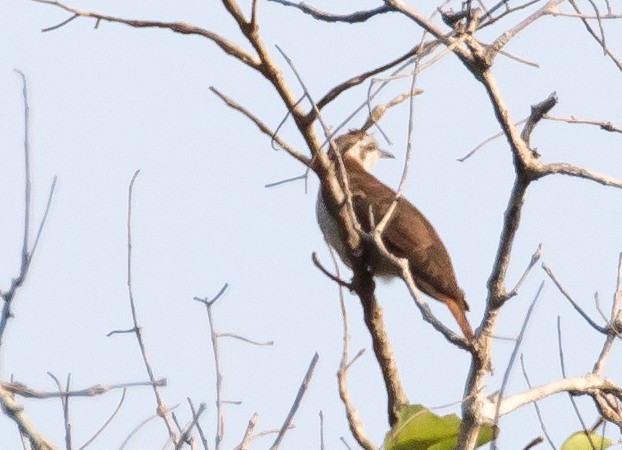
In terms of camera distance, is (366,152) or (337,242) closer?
(337,242)

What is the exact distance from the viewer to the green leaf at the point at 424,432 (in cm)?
420

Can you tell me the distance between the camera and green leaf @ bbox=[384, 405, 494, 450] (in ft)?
13.8

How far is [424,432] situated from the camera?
4.21 metres

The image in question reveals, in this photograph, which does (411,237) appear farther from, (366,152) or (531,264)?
(531,264)

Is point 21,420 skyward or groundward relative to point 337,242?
groundward

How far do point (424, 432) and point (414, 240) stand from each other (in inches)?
180

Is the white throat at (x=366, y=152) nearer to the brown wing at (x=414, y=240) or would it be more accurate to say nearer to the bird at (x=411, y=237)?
the bird at (x=411, y=237)

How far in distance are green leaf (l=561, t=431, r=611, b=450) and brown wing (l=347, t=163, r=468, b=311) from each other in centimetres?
391

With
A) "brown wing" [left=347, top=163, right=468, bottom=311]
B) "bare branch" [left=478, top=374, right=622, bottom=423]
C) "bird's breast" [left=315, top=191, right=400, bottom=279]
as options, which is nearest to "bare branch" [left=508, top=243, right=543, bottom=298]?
"bare branch" [left=478, top=374, right=622, bottom=423]

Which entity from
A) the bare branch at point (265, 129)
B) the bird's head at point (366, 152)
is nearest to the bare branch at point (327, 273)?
the bare branch at point (265, 129)

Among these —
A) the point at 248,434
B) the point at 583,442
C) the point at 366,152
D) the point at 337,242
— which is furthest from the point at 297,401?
the point at 366,152

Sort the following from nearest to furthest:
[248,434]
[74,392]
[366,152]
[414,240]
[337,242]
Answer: [74,392]
[248,434]
[337,242]
[414,240]
[366,152]

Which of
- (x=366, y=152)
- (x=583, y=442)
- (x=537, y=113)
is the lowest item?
(x=583, y=442)

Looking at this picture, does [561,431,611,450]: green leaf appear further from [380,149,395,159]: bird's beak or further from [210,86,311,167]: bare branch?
[380,149,395,159]: bird's beak
